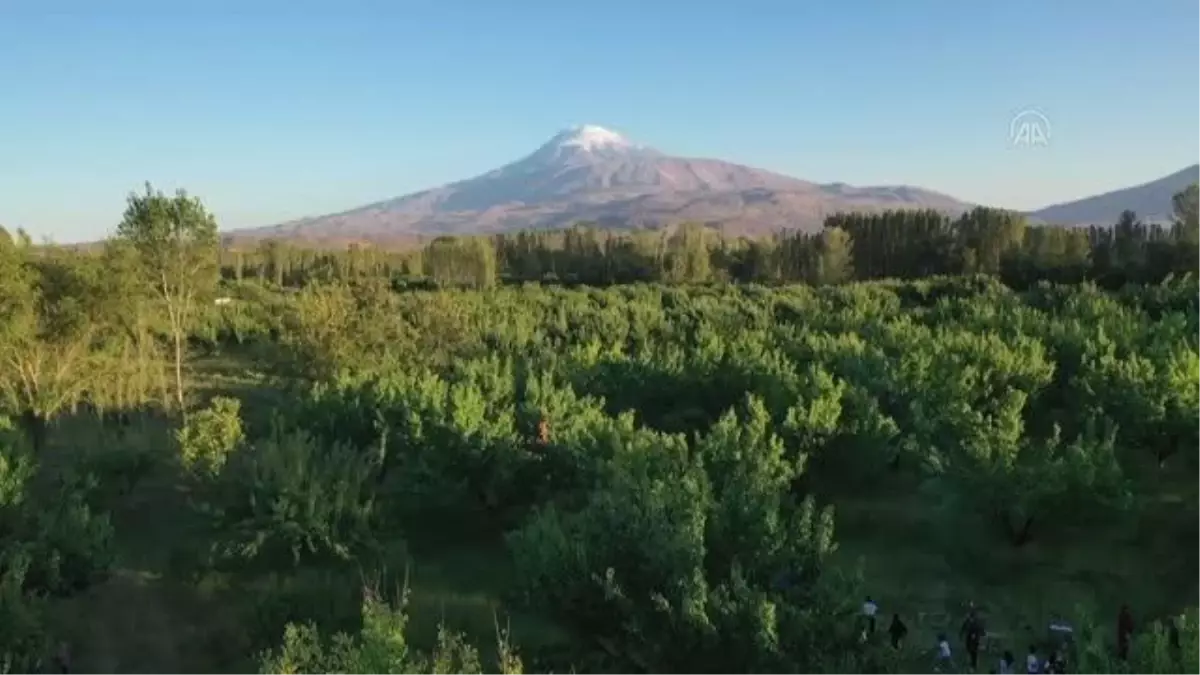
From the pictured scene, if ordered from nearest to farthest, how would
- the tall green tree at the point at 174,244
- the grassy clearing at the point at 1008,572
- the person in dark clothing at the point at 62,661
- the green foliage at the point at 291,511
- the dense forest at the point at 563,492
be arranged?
the dense forest at the point at 563,492, the person in dark clothing at the point at 62,661, the grassy clearing at the point at 1008,572, the green foliage at the point at 291,511, the tall green tree at the point at 174,244

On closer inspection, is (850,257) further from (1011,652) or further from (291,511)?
(1011,652)

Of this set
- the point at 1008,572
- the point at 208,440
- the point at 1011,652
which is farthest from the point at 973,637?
the point at 208,440

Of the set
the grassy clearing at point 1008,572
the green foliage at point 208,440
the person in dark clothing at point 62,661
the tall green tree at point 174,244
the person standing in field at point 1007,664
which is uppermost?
the tall green tree at point 174,244

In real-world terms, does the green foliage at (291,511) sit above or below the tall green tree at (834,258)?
below

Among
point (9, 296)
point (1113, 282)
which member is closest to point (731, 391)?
point (9, 296)

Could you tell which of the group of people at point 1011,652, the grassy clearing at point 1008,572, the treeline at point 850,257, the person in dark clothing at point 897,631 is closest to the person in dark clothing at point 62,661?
the group of people at point 1011,652

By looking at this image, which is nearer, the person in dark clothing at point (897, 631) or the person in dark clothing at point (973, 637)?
the person in dark clothing at point (897, 631)

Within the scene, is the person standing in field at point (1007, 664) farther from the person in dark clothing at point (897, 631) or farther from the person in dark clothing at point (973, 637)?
the person in dark clothing at point (897, 631)

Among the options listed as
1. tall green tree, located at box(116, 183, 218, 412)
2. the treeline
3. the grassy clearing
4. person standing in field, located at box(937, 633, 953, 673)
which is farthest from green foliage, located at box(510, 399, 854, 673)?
the treeline

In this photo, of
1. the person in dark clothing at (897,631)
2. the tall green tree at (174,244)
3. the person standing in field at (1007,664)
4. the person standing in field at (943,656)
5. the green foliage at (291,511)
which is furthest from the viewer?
the tall green tree at (174,244)
